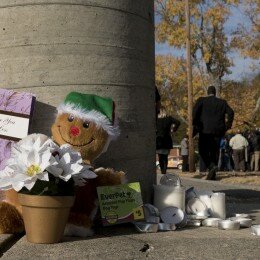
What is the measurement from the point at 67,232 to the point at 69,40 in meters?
1.45

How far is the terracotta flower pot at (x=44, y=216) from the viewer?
3.13 m

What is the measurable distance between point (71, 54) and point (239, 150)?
14.8m

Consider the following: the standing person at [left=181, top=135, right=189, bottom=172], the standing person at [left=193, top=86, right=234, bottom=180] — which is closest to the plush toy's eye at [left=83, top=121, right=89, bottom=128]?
the standing person at [left=193, top=86, right=234, bottom=180]

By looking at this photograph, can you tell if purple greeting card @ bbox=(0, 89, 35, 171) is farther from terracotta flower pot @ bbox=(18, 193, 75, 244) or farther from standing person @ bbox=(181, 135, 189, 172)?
standing person @ bbox=(181, 135, 189, 172)

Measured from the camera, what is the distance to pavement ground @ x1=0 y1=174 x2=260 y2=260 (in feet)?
9.62

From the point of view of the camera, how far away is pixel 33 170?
314cm

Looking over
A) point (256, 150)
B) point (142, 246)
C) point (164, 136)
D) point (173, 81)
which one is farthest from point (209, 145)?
point (173, 81)

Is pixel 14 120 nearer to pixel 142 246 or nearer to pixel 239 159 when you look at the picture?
pixel 142 246

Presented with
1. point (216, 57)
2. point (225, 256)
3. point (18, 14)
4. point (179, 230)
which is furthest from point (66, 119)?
point (216, 57)

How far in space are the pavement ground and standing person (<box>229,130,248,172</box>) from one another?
46.9 feet

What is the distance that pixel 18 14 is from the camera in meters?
3.98

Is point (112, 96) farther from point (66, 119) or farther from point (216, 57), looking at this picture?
point (216, 57)

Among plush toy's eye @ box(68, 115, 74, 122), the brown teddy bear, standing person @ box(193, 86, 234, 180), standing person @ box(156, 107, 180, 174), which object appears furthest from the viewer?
standing person @ box(156, 107, 180, 174)

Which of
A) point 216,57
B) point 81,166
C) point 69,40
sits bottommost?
point 81,166
